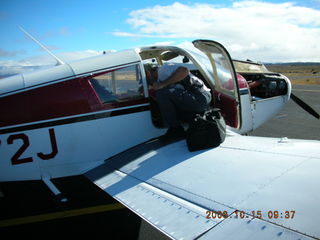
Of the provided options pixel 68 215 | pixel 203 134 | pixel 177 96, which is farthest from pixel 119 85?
pixel 68 215

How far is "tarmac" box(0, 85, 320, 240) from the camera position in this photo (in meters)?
3.32

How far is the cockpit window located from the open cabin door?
3.90ft

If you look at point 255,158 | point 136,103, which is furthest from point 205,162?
point 136,103

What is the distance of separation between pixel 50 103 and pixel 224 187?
2.04 metres

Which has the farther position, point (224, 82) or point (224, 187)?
point (224, 82)

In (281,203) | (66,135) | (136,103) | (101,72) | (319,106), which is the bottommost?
(319,106)

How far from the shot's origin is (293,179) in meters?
2.14

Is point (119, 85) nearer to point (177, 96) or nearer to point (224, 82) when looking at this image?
point (177, 96)

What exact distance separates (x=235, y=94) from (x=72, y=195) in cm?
291

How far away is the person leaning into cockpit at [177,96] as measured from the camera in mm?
3541

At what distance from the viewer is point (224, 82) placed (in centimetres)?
424

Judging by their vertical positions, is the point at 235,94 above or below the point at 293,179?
above

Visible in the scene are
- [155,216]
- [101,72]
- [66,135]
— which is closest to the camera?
[155,216]

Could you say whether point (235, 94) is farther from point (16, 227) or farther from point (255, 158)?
point (16, 227)
